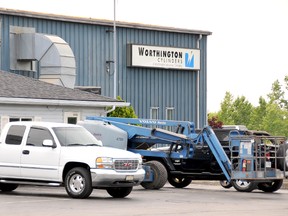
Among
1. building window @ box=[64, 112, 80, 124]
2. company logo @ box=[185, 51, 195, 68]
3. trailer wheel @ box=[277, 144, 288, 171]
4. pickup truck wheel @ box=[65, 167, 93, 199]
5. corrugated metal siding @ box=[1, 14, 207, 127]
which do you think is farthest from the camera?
company logo @ box=[185, 51, 195, 68]

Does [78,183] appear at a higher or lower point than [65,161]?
lower

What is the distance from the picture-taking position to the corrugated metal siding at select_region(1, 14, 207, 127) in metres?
48.9

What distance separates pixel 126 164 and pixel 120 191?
0.93 metres

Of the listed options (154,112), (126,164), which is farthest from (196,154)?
(154,112)

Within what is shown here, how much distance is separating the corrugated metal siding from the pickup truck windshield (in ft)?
69.1

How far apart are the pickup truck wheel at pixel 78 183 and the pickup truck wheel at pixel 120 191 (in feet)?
3.92

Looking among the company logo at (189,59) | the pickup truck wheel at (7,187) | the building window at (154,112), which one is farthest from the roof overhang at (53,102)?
the company logo at (189,59)

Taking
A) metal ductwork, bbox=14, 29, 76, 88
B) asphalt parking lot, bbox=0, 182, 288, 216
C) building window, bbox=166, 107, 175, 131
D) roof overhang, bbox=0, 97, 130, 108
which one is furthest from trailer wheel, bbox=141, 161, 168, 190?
building window, bbox=166, 107, 175, 131

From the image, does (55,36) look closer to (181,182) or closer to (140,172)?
(181,182)

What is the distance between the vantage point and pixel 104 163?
2480 centimetres

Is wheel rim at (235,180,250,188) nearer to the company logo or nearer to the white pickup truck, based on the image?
the white pickup truck

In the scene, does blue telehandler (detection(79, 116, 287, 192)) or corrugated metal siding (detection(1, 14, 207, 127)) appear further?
corrugated metal siding (detection(1, 14, 207, 127))

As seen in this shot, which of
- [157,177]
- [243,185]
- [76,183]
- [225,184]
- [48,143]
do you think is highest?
[48,143]

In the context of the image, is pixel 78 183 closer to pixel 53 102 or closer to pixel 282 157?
pixel 282 157
